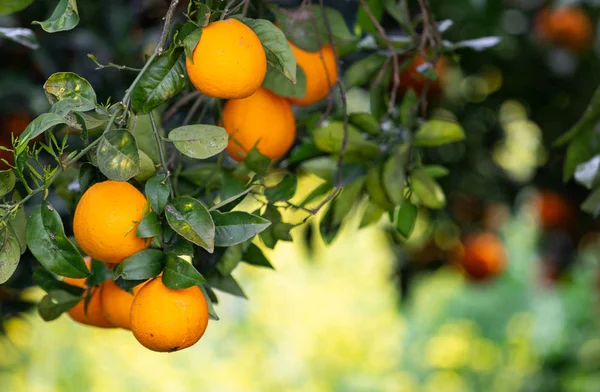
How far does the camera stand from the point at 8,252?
1.72 ft

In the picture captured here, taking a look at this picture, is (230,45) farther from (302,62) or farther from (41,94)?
(41,94)

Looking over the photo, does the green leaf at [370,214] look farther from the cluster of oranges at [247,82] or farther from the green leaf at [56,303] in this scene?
A: the green leaf at [56,303]

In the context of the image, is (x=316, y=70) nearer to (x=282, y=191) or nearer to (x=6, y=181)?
(x=282, y=191)

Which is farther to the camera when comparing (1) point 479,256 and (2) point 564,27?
(1) point 479,256

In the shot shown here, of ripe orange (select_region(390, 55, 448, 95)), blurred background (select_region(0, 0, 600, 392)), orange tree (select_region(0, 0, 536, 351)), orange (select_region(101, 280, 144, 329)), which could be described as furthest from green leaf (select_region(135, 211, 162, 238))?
ripe orange (select_region(390, 55, 448, 95))

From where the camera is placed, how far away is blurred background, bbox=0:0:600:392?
121cm

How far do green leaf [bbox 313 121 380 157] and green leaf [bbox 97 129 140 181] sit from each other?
0.28 meters

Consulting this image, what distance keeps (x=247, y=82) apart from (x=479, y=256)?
46.5 inches

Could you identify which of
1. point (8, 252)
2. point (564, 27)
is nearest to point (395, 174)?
point (8, 252)

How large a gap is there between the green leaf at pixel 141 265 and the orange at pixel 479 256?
117 centimetres

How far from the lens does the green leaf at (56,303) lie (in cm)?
67

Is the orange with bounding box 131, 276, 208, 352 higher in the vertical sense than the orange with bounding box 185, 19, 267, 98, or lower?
lower

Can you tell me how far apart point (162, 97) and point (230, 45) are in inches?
2.3

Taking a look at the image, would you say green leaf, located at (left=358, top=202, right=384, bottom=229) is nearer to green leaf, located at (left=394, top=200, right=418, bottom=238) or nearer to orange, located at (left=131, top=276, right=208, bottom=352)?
green leaf, located at (left=394, top=200, right=418, bottom=238)
